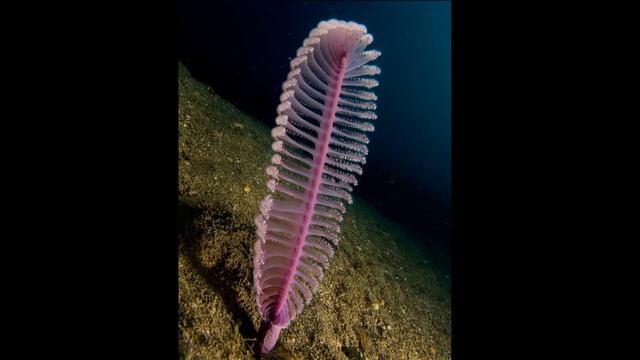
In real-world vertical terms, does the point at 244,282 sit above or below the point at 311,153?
below

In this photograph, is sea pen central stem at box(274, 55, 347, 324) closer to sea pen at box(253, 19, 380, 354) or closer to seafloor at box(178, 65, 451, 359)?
sea pen at box(253, 19, 380, 354)

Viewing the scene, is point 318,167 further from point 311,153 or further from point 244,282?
point 244,282

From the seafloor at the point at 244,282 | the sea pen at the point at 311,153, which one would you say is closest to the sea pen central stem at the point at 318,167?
the sea pen at the point at 311,153

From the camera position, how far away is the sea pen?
137 centimetres

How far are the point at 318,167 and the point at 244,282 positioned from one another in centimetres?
76

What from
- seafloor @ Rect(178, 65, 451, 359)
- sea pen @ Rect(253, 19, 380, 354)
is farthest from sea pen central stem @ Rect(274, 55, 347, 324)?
seafloor @ Rect(178, 65, 451, 359)

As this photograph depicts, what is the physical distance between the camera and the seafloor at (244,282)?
1645mm

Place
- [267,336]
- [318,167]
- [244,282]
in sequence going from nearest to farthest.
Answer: [318,167] → [267,336] → [244,282]

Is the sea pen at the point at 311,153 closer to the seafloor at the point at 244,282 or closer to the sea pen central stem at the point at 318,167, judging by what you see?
the sea pen central stem at the point at 318,167

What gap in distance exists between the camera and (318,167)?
142 centimetres

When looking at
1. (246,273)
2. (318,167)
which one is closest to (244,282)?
(246,273)
